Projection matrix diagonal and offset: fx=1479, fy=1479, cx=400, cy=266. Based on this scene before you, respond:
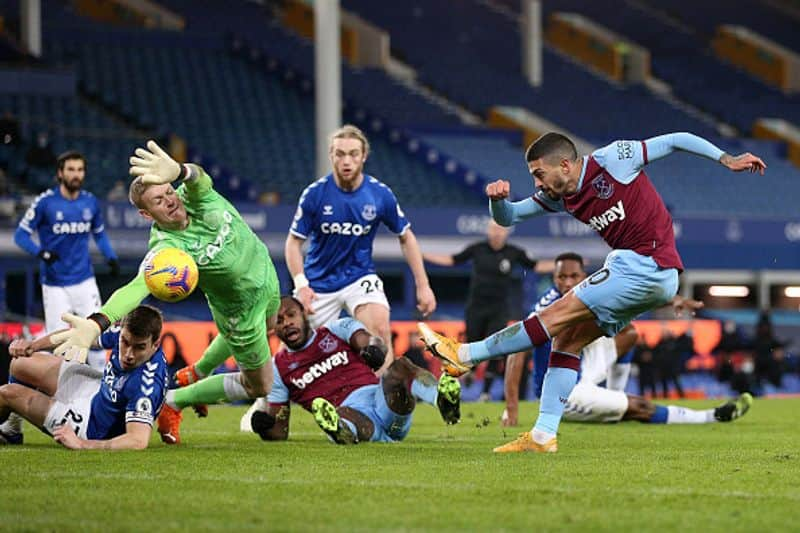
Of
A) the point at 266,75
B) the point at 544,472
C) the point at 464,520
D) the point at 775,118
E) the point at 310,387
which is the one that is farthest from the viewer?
the point at 775,118

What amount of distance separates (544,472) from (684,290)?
23594 millimetres

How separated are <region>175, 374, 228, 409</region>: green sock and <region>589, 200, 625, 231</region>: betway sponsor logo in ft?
9.34

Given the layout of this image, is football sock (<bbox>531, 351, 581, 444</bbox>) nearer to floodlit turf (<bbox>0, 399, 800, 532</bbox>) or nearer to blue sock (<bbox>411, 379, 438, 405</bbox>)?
floodlit turf (<bbox>0, 399, 800, 532</bbox>)

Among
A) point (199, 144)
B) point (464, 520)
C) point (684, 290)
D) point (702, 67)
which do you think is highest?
point (702, 67)

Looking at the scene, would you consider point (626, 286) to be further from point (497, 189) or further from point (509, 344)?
point (497, 189)

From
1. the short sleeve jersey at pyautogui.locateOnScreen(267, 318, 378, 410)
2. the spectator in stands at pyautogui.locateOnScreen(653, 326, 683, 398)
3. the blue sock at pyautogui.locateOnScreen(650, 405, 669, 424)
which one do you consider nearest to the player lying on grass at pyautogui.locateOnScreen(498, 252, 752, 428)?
Result: the blue sock at pyautogui.locateOnScreen(650, 405, 669, 424)

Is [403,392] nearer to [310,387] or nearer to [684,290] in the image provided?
[310,387]

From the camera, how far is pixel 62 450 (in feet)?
27.7

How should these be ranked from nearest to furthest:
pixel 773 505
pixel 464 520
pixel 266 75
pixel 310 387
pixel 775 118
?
pixel 464 520, pixel 773 505, pixel 310 387, pixel 266 75, pixel 775 118

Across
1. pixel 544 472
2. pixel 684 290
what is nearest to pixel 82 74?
pixel 684 290

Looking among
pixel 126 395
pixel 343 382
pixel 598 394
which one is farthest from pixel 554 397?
pixel 598 394

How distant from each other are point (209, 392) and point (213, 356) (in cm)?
46

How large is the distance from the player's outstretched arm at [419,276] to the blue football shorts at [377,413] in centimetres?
89

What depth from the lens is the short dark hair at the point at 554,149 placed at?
808cm
